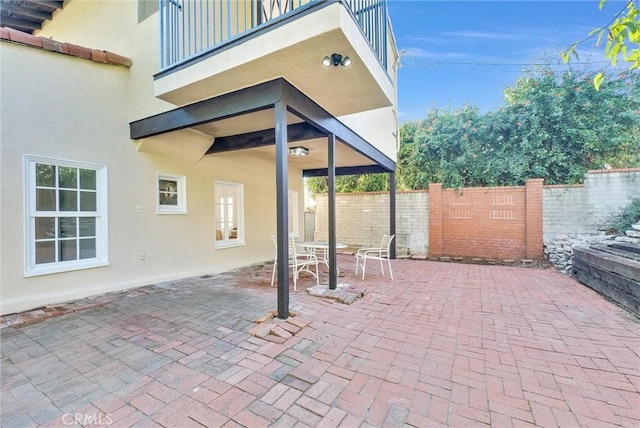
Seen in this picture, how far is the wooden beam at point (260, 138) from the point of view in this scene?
4877mm

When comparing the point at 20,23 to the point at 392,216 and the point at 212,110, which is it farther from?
the point at 392,216

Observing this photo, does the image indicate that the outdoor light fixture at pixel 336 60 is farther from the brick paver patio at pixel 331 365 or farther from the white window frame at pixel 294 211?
the white window frame at pixel 294 211

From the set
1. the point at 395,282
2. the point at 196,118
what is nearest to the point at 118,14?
the point at 196,118

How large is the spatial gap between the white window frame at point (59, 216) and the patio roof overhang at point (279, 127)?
3.47 ft

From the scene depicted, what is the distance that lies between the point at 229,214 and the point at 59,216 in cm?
328

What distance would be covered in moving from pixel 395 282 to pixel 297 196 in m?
4.89

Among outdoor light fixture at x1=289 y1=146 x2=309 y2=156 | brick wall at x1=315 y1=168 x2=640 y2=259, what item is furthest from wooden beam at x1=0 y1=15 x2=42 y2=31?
brick wall at x1=315 y1=168 x2=640 y2=259

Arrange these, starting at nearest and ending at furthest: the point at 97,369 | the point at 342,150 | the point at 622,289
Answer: the point at 97,369
the point at 622,289
the point at 342,150

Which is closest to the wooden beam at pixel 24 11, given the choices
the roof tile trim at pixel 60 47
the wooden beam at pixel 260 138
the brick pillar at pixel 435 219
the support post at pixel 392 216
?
the roof tile trim at pixel 60 47

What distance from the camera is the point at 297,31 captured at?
280 cm

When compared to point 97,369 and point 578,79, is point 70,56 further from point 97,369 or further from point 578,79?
point 578,79

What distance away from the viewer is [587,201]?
21.9 feet

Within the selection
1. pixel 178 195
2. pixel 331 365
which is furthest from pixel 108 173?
pixel 331 365

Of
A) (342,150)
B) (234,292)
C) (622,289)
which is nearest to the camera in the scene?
(622,289)
